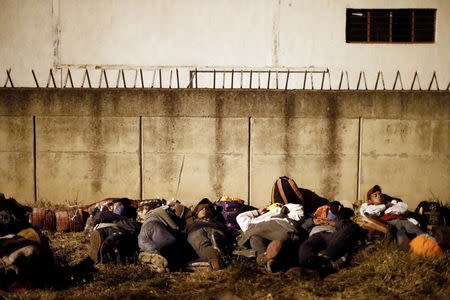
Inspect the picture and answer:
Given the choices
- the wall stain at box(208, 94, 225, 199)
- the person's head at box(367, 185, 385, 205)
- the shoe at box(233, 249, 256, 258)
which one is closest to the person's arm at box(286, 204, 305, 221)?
the shoe at box(233, 249, 256, 258)

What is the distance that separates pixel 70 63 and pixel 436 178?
862 cm

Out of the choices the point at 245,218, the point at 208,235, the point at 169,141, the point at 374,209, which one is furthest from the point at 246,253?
the point at 169,141

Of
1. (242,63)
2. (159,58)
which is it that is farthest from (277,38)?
(159,58)

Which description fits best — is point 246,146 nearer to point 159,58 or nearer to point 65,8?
point 159,58

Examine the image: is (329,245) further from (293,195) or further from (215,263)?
(293,195)

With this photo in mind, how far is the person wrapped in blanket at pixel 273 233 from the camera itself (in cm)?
448

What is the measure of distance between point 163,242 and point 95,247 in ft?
2.73

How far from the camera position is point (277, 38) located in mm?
9570

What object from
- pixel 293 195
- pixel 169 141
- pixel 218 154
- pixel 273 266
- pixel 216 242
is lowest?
pixel 273 266

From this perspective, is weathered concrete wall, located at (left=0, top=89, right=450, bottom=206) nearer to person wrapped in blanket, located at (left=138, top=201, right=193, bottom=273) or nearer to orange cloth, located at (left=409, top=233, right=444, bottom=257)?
person wrapped in blanket, located at (left=138, top=201, right=193, bottom=273)

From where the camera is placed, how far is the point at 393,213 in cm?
585

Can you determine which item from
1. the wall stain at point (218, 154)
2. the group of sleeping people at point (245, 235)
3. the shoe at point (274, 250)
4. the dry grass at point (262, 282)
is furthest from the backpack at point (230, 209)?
the shoe at point (274, 250)

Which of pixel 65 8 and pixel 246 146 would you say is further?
pixel 65 8

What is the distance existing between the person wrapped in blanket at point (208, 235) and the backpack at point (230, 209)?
0.11 meters
